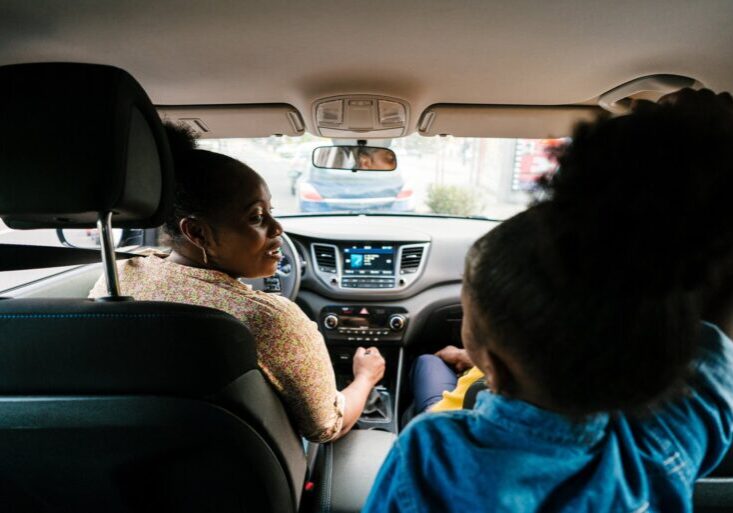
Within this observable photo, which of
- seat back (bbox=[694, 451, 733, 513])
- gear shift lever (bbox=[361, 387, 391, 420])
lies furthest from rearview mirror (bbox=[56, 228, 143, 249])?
seat back (bbox=[694, 451, 733, 513])

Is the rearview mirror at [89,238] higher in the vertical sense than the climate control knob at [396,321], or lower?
higher

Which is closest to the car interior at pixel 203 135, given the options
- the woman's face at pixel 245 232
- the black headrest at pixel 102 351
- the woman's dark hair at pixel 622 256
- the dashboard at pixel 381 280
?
the black headrest at pixel 102 351

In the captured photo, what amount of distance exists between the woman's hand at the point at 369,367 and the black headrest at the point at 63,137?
1506mm

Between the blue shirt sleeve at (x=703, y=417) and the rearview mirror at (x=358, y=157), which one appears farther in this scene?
the rearview mirror at (x=358, y=157)

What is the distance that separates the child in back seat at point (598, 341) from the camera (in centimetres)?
48

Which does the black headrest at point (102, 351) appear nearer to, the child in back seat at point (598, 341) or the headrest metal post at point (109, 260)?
the headrest metal post at point (109, 260)

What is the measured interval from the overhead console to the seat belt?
1743 millimetres

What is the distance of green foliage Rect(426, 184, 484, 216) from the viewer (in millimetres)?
5293

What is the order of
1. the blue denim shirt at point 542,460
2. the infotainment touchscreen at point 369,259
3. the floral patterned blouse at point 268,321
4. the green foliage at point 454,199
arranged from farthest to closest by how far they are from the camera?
the green foliage at point 454,199 → the infotainment touchscreen at point 369,259 → the floral patterned blouse at point 268,321 → the blue denim shirt at point 542,460

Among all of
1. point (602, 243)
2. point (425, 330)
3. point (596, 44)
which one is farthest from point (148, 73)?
point (425, 330)

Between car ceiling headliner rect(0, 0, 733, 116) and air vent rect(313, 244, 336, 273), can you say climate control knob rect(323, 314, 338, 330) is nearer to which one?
A: air vent rect(313, 244, 336, 273)

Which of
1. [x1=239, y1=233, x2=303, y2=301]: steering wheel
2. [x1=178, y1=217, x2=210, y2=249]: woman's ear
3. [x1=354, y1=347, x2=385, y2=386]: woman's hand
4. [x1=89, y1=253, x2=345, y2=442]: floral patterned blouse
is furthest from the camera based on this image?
Result: [x1=239, y1=233, x2=303, y2=301]: steering wheel

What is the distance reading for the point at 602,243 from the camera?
0.49 m

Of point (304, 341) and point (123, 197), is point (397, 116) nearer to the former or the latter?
point (304, 341)
